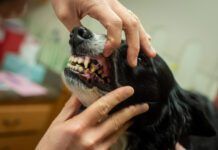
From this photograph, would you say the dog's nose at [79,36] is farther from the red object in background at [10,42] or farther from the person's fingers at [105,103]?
the red object in background at [10,42]

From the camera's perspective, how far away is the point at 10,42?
2510 mm

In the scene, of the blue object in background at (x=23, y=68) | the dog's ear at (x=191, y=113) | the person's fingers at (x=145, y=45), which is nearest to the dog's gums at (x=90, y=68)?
the person's fingers at (x=145, y=45)

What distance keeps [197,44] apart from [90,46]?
138 centimetres

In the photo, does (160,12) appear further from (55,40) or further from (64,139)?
(64,139)

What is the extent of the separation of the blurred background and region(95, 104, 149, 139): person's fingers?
1004mm

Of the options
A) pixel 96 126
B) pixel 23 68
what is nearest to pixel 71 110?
pixel 96 126

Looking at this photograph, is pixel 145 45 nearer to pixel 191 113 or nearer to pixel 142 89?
pixel 142 89

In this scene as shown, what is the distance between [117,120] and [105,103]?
56 mm

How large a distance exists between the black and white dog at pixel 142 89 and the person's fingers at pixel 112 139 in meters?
0.03

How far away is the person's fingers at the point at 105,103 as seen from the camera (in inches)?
35.4

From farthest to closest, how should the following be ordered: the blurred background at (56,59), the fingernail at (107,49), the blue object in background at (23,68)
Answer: the blue object in background at (23,68) < the blurred background at (56,59) < the fingernail at (107,49)

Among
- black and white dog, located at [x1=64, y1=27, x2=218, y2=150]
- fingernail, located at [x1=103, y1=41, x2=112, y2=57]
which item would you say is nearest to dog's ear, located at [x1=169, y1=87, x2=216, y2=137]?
black and white dog, located at [x1=64, y1=27, x2=218, y2=150]

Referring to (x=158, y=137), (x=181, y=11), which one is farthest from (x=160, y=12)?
(x=158, y=137)

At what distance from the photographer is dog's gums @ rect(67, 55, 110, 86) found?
90 centimetres
